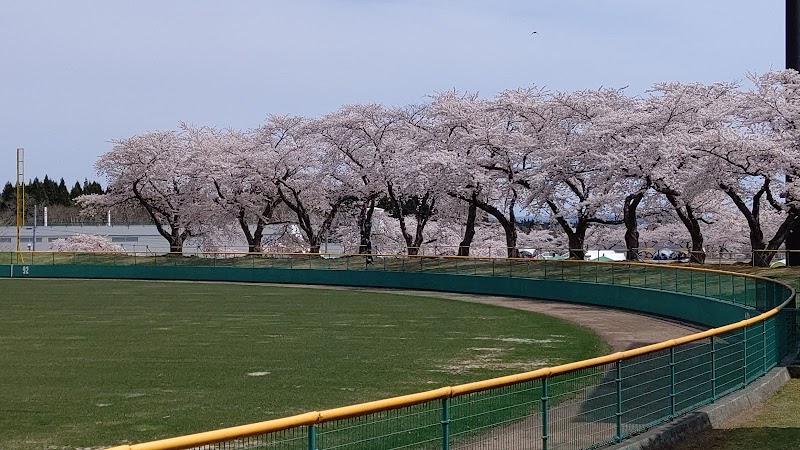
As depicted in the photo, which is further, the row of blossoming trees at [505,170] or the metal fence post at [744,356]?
the row of blossoming trees at [505,170]

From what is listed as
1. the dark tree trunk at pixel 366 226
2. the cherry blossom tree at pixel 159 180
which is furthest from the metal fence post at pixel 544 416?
the cherry blossom tree at pixel 159 180

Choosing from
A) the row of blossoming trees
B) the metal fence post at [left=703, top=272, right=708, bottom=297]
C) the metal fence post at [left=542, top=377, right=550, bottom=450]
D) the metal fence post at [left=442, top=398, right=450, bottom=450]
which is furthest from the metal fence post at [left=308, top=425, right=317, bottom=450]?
the row of blossoming trees

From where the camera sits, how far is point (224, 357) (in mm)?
23922

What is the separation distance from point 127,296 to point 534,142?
2780cm

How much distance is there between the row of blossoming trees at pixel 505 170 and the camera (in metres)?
52.8

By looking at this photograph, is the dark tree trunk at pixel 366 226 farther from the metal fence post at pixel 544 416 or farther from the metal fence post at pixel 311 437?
the metal fence post at pixel 311 437

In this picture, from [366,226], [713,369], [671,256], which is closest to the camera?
[713,369]

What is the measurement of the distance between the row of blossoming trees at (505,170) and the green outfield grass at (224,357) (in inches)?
666

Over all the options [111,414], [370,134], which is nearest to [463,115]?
[370,134]

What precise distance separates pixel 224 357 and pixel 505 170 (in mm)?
43649

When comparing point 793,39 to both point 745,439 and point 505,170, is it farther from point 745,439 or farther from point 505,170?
point 745,439

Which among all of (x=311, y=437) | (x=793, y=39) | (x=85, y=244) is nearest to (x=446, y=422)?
(x=311, y=437)

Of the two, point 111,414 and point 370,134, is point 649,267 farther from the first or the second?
point 370,134

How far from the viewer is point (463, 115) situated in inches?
2712
